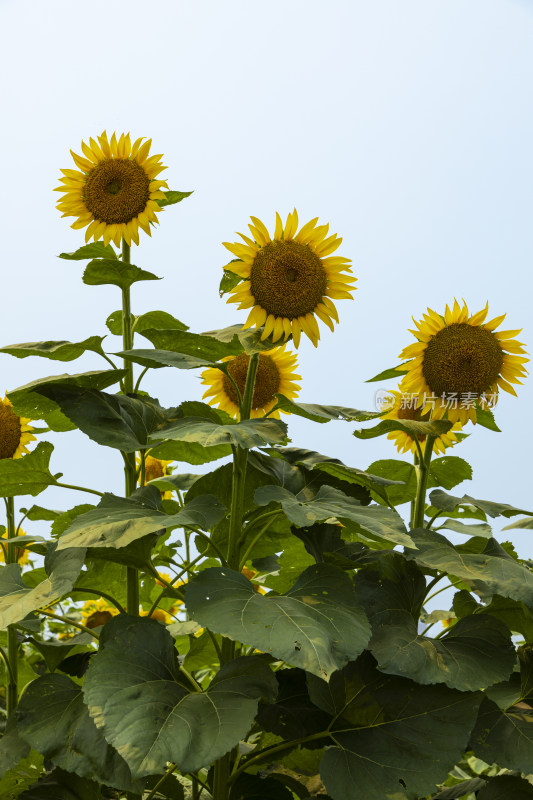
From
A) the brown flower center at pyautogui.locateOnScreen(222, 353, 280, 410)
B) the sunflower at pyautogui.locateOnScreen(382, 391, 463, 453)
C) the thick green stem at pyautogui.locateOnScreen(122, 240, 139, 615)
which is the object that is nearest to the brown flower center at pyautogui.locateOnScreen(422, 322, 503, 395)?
the sunflower at pyautogui.locateOnScreen(382, 391, 463, 453)

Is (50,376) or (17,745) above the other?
(50,376)

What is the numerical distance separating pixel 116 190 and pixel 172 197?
119 millimetres

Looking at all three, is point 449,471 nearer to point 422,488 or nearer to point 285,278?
point 422,488

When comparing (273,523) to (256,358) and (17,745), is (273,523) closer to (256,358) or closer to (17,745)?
(256,358)

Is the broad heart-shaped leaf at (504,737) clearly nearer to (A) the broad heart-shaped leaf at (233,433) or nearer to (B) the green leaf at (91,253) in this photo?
(A) the broad heart-shaped leaf at (233,433)

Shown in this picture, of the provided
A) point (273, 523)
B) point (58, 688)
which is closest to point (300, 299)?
point (273, 523)

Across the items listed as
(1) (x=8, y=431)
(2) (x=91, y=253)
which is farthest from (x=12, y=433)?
(2) (x=91, y=253)

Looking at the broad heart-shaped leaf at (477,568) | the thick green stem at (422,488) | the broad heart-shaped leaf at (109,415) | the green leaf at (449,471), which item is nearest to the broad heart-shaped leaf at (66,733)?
the broad heart-shaped leaf at (109,415)

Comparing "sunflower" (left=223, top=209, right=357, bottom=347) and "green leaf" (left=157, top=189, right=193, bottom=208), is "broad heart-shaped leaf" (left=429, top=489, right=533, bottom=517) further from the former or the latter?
"green leaf" (left=157, top=189, right=193, bottom=208)

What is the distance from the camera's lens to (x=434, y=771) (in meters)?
0.99

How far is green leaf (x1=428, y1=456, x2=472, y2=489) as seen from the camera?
1.56 meters

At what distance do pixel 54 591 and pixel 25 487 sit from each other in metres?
0.45

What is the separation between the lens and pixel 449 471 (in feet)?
5.19

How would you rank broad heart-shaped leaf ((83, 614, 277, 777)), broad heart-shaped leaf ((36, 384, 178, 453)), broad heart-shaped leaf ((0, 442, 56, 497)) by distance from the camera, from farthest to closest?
broad heart-shaped leaf ((0, 442, 56, 497)), broad heart-shaped leaf ((36, 384, 178, 453)), broad heart-shaped leaf ((83, 614, 277, 777))
